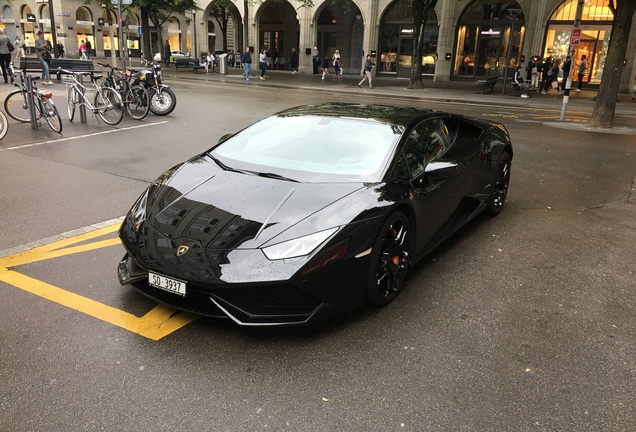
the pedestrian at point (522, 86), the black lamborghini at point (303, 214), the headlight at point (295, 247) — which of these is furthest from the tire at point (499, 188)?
the pedestrian at point (522, 86)

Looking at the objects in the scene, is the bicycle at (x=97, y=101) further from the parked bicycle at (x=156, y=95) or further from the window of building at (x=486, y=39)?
the window of building at (x=486, y=39)

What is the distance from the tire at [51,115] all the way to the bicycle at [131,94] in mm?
2333

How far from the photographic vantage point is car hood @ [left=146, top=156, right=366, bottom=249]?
3.38 metres

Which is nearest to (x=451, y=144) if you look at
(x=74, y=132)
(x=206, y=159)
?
(x=206, y=159)

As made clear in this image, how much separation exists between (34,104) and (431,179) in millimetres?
10182

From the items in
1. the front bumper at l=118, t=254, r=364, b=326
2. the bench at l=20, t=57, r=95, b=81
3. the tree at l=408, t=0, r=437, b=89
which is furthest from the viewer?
the tree at l=408, t=0, r=437, b=89

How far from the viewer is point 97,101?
12.6 metres

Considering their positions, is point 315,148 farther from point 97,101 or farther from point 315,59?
point 315,59

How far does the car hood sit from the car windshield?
0.71 ft

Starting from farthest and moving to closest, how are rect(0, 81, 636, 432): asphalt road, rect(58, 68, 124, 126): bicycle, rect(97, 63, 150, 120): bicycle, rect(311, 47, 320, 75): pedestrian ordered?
1. rect(311, 47, 320, 75): pedestrian
2. rect(97, 63, 150, 120): bicycle
3. rect(58, 68, 124, 126): bicycle
4. rect(0, 81, 636, 432): asphalt road

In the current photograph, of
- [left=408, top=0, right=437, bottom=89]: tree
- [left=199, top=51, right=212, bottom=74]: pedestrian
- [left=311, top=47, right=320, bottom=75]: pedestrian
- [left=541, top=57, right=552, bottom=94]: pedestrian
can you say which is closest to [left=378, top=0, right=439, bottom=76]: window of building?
[left=311, top=47, right=320, bottom=75]: pedestrian

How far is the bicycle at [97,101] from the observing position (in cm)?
1218

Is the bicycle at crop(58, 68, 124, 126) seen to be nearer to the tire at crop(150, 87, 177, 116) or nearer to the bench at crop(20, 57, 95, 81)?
the tire at crop(150, 87, 177, 116)

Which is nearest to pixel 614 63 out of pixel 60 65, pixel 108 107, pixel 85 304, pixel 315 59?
pixel 108 107
